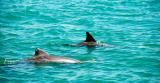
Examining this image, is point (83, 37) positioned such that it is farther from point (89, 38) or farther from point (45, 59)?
point (45, 59)

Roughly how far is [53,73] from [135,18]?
42.9ft

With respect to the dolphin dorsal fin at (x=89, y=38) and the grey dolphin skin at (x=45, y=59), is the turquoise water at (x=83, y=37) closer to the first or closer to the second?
the grey dolphin skin at (x=45, y=59)

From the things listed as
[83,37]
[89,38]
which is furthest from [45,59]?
[83,37]

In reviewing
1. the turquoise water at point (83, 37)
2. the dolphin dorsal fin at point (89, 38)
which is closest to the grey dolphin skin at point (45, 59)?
the turquoise water at point (83, 37)

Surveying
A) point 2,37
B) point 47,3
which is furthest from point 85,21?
point 47,3

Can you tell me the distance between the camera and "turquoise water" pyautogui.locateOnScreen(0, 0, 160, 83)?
644 inches

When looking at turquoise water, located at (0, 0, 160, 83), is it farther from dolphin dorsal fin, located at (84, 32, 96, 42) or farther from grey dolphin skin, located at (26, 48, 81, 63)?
dolphin dorsal fin, located at (84, 32, 96, 42)

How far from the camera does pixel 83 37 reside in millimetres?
23375

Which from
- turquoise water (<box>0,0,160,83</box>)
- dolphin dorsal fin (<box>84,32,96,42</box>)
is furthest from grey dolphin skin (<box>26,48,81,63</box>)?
dolphin dorsal fin (<box>84,32,96,42</box>)

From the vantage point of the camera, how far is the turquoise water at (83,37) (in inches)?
644

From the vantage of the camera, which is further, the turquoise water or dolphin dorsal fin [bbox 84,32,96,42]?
dolphin dorsal fin [bbox 84,32,96,42]

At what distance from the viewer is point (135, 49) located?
20297mm

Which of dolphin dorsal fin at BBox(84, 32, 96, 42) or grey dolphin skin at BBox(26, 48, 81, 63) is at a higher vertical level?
dolphin dorsal fin at BBox(84, 32, 96, 42)

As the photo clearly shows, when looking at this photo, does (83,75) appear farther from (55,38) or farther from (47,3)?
(47,3)
